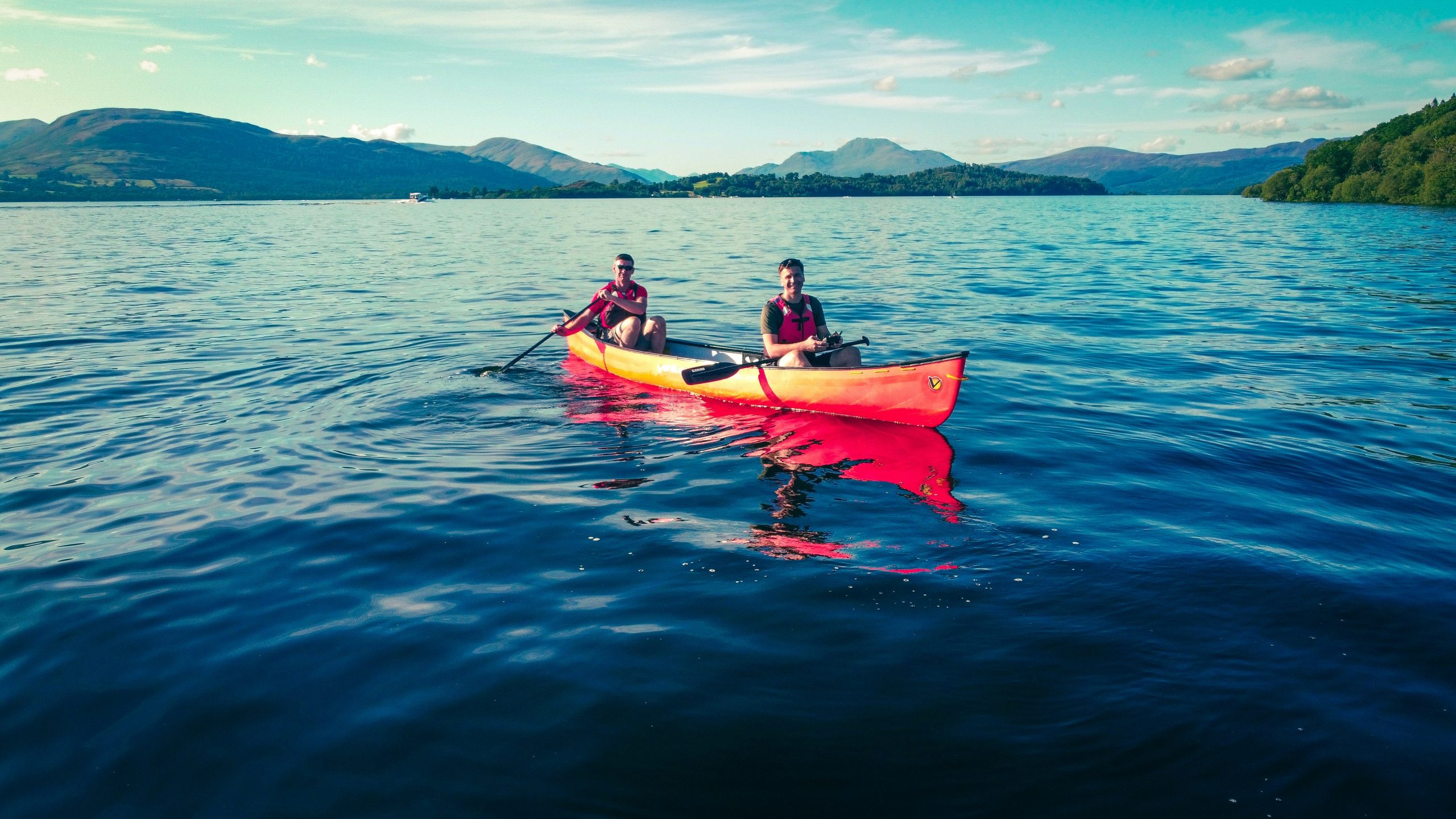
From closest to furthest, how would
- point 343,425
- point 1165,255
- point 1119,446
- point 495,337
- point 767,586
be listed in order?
point 767,586
point 1119,446
point 343,425
point 495,337
point 1165,255

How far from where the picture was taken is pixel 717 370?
36.9 ft

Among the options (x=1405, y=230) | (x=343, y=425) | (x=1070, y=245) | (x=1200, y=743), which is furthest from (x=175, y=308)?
(x=1405, y=230)

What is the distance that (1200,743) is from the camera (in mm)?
4191

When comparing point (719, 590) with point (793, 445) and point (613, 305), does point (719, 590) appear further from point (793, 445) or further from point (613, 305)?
point (613, 305)

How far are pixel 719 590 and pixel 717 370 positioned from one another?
18.4ft

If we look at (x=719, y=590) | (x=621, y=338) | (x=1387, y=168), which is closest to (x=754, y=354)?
(x=621, y=338)

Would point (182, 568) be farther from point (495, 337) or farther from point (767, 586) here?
point (495, 337)

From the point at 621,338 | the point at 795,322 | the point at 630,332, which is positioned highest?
the point at 795,322

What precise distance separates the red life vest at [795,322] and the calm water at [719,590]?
1241 millimetres

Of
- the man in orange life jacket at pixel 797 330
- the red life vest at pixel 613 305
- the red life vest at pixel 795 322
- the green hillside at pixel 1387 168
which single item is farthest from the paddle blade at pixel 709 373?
the green hillside at pixel 1387 168

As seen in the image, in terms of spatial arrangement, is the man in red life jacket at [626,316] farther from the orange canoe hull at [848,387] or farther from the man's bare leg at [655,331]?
the orange canoe hull at [848,387]

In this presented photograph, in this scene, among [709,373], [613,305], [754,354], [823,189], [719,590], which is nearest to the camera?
[719,590]

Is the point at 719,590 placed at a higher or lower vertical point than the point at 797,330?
lower

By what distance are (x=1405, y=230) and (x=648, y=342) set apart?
4984 cm
